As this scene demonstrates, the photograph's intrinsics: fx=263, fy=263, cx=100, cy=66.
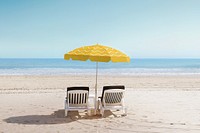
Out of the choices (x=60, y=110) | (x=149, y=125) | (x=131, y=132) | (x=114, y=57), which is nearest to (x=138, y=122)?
(x=149, y=125)

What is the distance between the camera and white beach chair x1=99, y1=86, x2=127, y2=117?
24.6 ft

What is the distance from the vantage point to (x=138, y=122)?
7047 mm

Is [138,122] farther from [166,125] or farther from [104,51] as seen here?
[104,51]

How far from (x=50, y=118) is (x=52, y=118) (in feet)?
0.19

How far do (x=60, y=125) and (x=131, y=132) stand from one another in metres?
1.82

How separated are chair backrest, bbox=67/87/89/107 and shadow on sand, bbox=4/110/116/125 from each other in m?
0.39

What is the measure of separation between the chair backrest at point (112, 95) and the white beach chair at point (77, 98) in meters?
0.53

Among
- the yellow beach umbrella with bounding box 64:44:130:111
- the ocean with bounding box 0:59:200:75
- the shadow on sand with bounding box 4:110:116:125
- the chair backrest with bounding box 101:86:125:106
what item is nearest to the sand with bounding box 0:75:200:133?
the shadow on sand with bounding box 4:110:116:125

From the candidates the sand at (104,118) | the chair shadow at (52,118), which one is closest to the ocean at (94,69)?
the sand at (104,118)

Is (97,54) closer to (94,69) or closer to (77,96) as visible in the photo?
(77,96)

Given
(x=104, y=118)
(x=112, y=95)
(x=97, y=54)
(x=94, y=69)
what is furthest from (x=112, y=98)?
(x=94, y=69)

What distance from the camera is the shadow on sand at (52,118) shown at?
7004 millimetres

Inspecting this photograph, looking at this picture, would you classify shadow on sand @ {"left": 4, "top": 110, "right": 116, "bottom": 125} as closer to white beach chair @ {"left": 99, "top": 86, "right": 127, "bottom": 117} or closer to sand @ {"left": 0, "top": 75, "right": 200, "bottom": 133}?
sand @ {"left": 0, "top": 75, "right": 200, "bottom": 133}

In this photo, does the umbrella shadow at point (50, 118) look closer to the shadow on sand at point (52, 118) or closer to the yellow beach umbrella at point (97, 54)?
the shadow on sand at point (52, 118)
